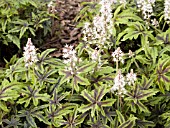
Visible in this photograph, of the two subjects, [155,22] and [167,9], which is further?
[155,22]

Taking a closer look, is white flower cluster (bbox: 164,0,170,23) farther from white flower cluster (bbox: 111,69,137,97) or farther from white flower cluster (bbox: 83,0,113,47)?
white flower cluster (bbox: 111,69,137,97)

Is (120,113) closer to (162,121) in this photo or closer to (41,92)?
(162,121)

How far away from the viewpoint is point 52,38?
19.3 feet

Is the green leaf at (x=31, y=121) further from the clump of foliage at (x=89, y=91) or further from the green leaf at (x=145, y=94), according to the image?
the green leaf at (x=145, y=94)

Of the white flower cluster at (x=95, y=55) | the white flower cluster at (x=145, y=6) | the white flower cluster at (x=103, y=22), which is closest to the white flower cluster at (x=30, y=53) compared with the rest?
the white flower cluster at (x=95, y=55)

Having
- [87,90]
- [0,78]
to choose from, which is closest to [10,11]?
[0,78]

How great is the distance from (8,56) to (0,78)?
123 cm

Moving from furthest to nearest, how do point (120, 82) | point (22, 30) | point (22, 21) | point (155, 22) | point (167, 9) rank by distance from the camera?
point (22, 21) < point (22, 30) < point (155, 22) < point (167, 9) < point (120, 82)

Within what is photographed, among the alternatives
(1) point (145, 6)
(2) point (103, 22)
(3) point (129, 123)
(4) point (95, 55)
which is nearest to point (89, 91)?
(4) point (95, 55)

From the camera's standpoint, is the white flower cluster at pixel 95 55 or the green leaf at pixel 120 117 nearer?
the green leaf at pixel 120 117

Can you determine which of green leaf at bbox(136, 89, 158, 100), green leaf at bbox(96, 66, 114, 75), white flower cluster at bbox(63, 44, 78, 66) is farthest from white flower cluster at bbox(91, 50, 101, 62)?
green leaf at bbox(136, 89, 158, 100)

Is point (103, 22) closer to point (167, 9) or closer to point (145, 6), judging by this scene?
point (145, 6)

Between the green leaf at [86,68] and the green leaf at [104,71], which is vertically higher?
the green leaf at [86,68]

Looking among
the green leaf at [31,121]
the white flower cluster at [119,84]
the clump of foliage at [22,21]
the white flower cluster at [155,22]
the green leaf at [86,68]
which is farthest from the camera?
the clump of foliage at [22,21]
